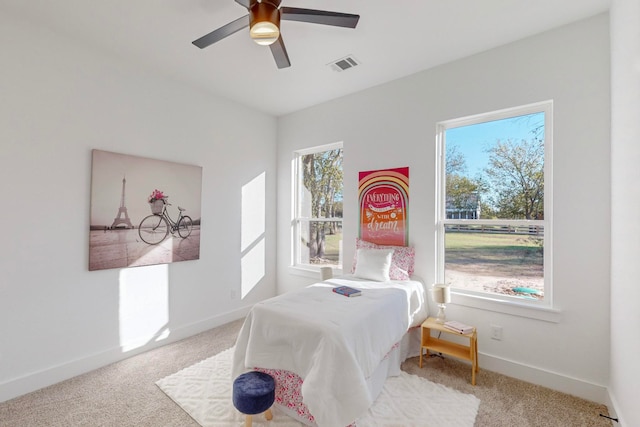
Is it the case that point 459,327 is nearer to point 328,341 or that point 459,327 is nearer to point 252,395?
point 328,341

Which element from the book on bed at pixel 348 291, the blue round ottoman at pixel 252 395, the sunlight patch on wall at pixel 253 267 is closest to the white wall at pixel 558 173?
the book on bed at pixel 348 291

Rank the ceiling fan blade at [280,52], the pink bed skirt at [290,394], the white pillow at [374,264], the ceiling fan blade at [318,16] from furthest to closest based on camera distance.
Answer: the white pillow at [374,264]
the ceiling fan blade at [280,52]
the pink bed skirt at [290,394]
the ceiling fan blade at [318,16]

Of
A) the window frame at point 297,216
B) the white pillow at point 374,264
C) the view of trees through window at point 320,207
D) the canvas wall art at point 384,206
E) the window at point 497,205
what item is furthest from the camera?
the window frame at point 297,216

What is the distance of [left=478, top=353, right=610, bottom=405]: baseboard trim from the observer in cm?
212

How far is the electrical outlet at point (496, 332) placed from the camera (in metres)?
2.54

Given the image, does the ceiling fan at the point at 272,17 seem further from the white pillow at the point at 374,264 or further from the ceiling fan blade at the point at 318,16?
the white pillow at the point at 374,264

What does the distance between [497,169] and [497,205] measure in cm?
35

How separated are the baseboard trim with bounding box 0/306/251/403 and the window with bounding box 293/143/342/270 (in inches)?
65.9

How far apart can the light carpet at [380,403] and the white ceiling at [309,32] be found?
291cm

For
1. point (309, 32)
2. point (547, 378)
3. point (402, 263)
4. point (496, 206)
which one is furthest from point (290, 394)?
point (309, 32)

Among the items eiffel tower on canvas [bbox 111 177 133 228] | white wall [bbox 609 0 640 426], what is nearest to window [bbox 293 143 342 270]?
eiffel tower on canvas [bbox 111 177 133 228]

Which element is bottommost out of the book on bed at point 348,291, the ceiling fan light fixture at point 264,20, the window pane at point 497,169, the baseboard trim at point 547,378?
the baseboard trim at point 547,378

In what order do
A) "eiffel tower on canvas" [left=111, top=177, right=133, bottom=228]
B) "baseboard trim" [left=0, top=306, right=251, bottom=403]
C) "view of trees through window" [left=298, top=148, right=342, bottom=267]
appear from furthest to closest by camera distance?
"view of trees through window" [left=298, top=148, right=342, bottom=267] → "eiffel tower on canvas" [left=111, top=177, right=133, bottom=228] → "baseboard trim" [left=0, top=306, right=251, bottom=403]

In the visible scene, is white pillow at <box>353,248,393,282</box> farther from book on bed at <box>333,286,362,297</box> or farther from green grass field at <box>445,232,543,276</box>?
green grass field at <box>445,232,543,276</box>
